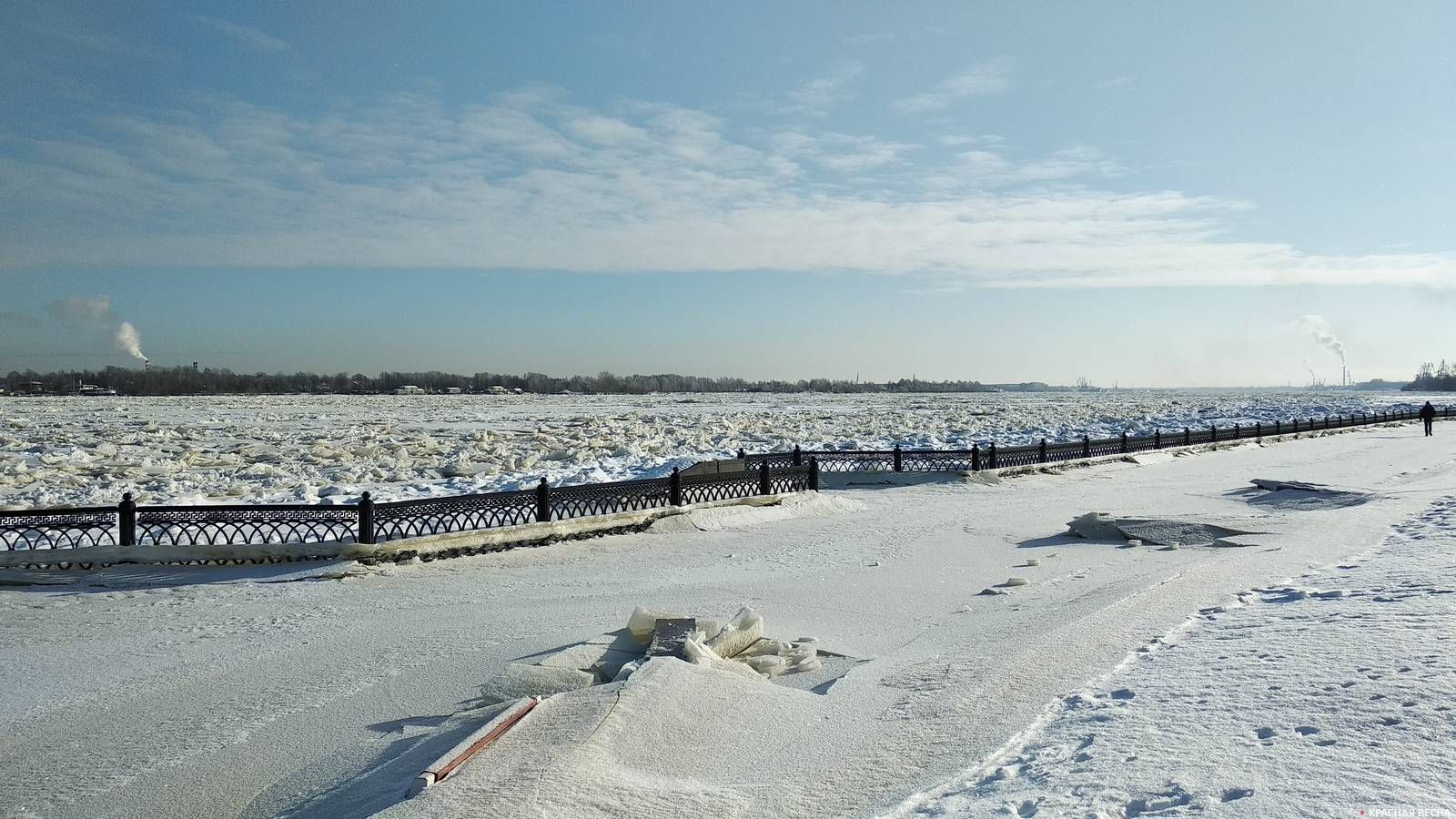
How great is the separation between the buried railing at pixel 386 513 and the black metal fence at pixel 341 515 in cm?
2

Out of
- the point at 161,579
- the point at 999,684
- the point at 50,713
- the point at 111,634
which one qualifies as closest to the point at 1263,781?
the point at 999,684

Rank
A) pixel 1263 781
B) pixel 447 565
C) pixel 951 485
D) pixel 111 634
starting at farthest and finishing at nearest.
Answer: pixel 951 485 → pixel 447 565 → pixel 111 634 → pixel 1263 781

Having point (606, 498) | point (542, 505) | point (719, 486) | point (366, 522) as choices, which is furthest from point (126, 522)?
point (719, 486)

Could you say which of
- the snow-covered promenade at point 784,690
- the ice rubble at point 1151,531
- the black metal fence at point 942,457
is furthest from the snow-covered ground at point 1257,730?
the black metal fence at point 942,457

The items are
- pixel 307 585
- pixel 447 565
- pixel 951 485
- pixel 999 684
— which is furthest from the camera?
pixel 951 485

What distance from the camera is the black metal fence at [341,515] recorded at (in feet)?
41.7

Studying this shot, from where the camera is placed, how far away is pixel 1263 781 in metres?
4.20

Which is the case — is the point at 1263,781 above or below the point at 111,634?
above

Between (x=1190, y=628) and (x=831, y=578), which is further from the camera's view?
(x=831, y=578)

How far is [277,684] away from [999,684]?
571 cm

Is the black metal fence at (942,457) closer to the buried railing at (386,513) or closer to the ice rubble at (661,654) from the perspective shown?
the buried railing at (386,513)

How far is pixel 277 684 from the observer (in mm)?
7527

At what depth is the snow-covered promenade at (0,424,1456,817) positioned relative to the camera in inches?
184

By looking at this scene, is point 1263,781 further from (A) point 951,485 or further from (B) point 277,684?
(A) point 951,485
